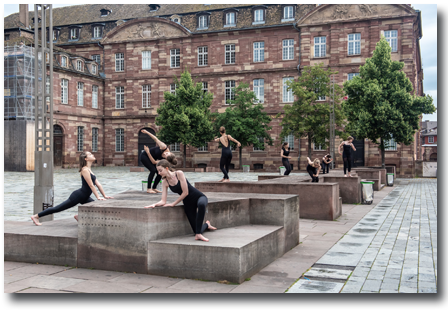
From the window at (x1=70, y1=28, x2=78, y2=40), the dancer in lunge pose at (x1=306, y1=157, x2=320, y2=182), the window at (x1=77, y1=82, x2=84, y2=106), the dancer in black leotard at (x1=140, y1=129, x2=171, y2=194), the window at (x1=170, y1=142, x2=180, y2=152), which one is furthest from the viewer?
the window at (x1=70, y1=28, x2=78, y2=40)

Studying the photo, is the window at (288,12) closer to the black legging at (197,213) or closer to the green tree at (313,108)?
the green tree at (313,108)

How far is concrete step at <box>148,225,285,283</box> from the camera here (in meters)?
5.78

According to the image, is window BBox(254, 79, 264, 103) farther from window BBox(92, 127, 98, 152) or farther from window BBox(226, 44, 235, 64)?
window BBox(92, 127, 98, 152)

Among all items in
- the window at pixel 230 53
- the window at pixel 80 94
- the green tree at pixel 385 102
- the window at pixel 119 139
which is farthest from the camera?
the window at pixel 119 139

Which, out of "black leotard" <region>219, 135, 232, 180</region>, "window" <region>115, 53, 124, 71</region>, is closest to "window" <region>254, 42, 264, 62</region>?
"window" <region>115, 53, 124, 71</region>

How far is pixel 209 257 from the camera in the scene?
19.3ft

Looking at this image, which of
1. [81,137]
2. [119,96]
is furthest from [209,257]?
[119,96]

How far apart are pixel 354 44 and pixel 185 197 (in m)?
36.1

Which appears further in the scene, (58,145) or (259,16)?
(259,16)

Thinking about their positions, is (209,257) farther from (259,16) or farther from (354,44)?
(259,16)

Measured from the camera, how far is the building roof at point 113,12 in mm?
46625

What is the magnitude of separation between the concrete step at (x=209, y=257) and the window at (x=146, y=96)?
136 ft

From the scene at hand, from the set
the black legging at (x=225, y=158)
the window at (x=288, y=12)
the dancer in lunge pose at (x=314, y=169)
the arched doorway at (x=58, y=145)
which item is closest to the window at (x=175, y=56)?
the window at (x=288, y=12)

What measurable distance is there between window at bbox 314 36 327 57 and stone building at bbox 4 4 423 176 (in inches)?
3.5
